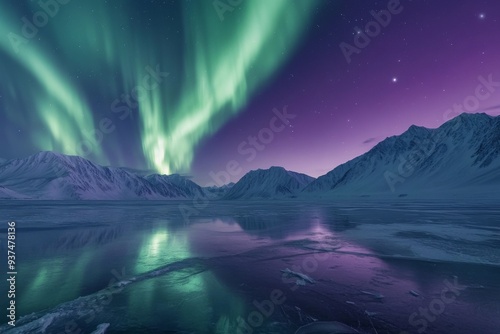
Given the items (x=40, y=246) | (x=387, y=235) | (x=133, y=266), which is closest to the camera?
(x=133, y=266)

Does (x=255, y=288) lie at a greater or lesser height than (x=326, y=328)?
greater

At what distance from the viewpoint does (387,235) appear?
1838cm

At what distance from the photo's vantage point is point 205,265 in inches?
440

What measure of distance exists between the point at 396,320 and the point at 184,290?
6149 mm

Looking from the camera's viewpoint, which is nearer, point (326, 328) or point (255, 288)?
point (326, 328)

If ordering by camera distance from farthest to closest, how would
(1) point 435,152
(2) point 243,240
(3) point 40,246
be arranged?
1. (1) point 435,152
2. (2) point 243,240
3. (3) point 40,246

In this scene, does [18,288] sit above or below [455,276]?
above

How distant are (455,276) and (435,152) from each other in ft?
→ 768

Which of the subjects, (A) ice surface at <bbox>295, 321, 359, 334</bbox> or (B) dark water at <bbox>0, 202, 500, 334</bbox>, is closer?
(A) ice surface at <bbox>295, 321, 359, 334</bbox>

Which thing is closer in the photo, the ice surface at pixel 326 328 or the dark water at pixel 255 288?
the ice surface at pixel 326 328

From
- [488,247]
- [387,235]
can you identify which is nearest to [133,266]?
[387,235]

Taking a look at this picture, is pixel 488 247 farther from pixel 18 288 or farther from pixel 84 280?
pixel 18 288

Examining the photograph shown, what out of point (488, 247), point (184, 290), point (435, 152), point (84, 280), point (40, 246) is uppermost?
point (435, 152)

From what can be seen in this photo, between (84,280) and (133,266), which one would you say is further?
(133,266)
